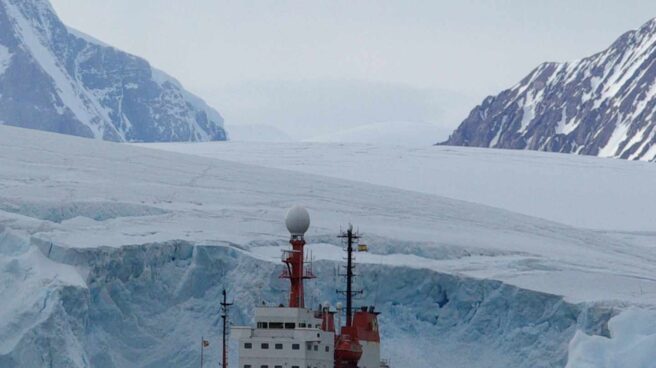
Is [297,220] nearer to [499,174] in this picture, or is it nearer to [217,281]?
[217,281]

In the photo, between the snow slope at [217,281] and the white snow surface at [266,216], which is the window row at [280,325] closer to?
the snow slope at [217,281]

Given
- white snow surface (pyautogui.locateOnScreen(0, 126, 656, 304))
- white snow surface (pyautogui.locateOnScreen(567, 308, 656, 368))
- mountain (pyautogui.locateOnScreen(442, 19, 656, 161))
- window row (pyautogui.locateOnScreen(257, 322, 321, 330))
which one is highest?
mountain (pyautogui.locateOnScreen(442, 19, 656, 161))

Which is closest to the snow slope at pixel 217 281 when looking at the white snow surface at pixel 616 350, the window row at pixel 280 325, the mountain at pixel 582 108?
the white snow surface at pixel 616 350

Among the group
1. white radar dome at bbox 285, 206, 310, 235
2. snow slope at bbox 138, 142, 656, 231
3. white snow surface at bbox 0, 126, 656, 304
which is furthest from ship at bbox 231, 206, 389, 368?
snow slope at bbox 138, 142, 656, 231

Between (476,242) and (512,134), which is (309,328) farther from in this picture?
(512,134)

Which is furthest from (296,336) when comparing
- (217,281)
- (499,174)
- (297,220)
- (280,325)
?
(499,174)

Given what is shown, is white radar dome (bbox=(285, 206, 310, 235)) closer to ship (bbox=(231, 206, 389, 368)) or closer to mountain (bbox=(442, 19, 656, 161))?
ship (bbox=(231, 206, 389, 368))
